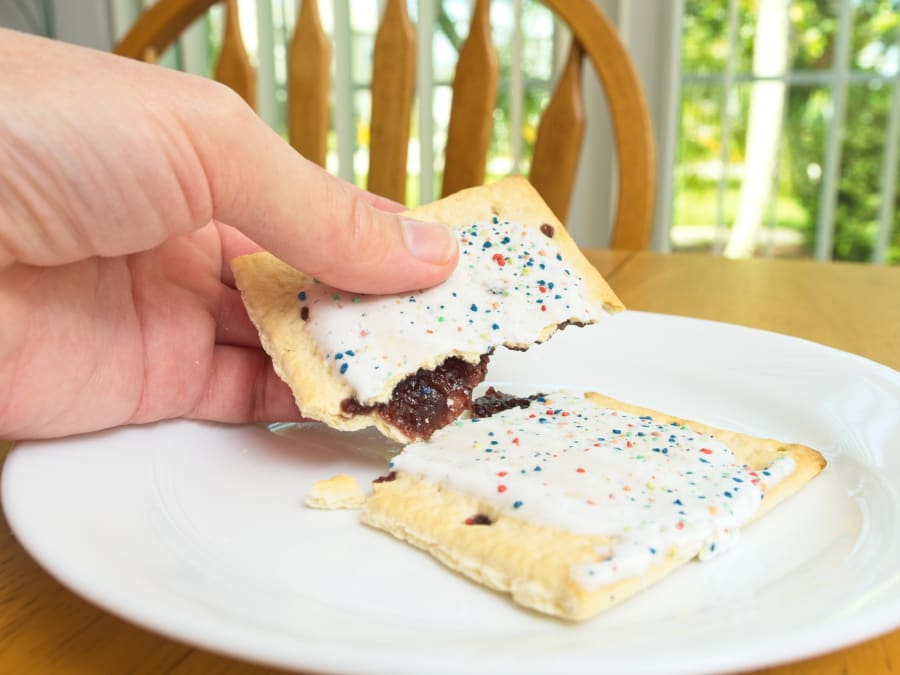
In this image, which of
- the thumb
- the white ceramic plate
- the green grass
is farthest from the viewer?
the green grass

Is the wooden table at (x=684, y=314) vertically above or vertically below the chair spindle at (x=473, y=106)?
below

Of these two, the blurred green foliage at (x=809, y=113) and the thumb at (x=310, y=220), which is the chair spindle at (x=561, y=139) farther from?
the thumb at (x=310, y=220)

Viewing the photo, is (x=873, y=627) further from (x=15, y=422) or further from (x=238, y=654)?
(x=15, y=422)

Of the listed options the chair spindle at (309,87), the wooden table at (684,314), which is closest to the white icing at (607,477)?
the wooden table at (684,314)

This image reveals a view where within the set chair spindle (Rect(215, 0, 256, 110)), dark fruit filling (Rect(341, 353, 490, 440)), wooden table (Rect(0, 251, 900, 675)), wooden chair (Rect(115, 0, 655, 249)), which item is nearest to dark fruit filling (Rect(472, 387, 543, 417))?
dark fruit filling (Rect(341, 353, 490, 440))

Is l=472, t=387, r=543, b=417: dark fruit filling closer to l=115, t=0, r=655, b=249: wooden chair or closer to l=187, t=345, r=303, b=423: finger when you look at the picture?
l=187, t=345, r=303, b=423: finger

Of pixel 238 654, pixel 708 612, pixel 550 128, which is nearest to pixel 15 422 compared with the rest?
pixel 238 654
